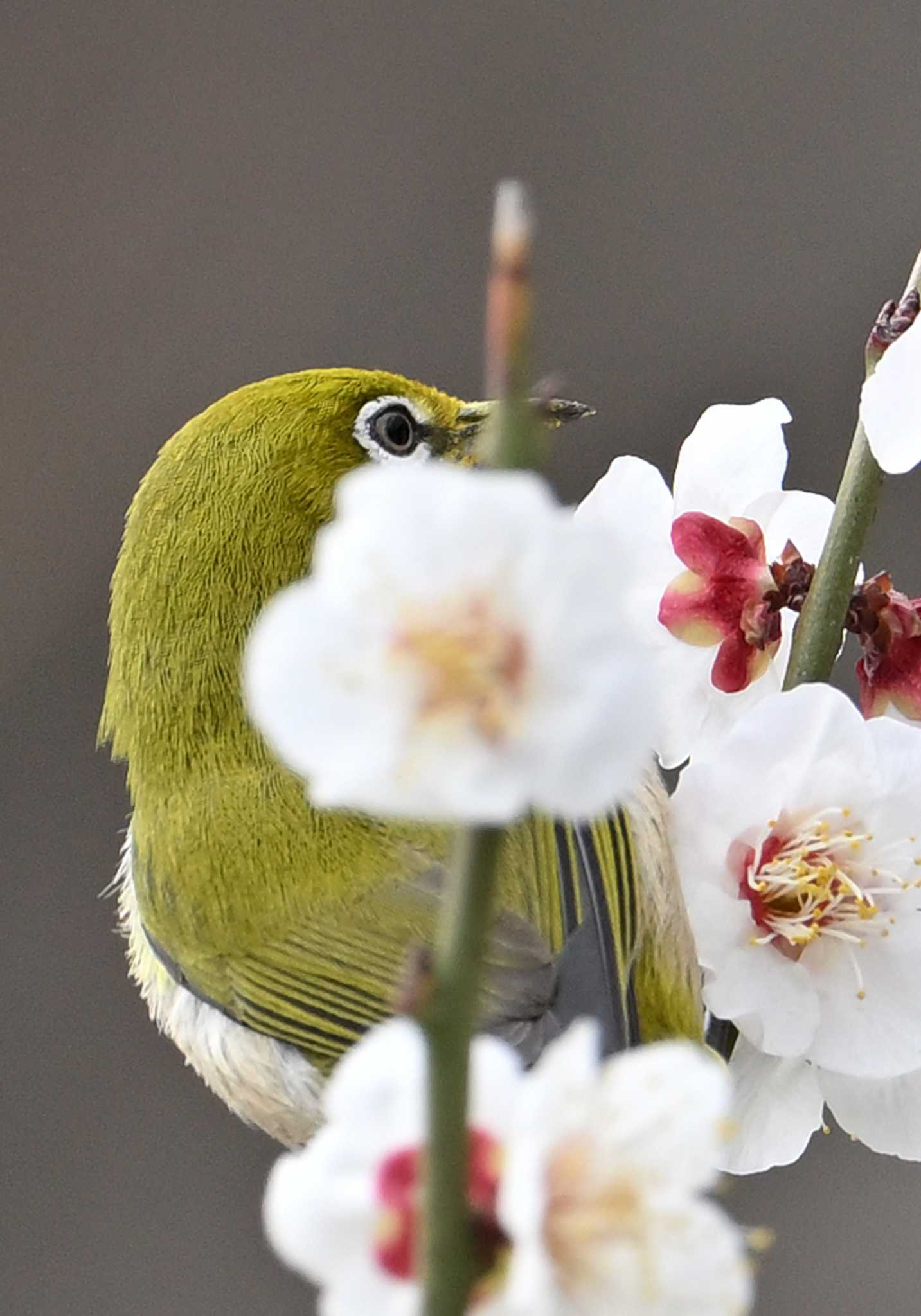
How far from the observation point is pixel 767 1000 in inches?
18.8

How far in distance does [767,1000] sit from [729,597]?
15 centimetres

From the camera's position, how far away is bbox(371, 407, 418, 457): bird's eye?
43.6 inches

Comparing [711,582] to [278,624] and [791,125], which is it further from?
[791,125]

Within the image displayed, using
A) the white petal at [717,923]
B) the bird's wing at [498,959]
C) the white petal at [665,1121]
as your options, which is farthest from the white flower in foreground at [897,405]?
the bird's wing at [498,959]

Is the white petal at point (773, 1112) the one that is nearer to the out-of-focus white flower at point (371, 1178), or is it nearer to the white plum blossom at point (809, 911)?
the white plum blossom at point (809, 911)

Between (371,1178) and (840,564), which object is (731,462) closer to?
(840,564)

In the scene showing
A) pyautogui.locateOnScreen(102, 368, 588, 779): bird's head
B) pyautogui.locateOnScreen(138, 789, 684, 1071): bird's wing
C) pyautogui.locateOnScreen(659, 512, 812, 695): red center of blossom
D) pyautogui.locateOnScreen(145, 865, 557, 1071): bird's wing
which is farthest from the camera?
pyautogui.locateOnScreen(102, 368, 588, 779): bird's head

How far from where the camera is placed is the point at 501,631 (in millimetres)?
205

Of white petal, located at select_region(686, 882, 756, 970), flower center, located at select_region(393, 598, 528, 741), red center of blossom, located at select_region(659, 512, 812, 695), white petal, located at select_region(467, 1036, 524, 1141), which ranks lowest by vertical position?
white petal, located at select_region(686, 882, 756, 970)

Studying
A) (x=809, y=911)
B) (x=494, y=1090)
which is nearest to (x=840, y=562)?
(x=809, y=911)

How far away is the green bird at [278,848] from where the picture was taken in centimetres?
84

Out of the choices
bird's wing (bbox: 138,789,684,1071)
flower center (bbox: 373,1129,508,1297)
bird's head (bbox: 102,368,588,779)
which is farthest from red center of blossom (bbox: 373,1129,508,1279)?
bird's head (bbox: 102,368,588,779)

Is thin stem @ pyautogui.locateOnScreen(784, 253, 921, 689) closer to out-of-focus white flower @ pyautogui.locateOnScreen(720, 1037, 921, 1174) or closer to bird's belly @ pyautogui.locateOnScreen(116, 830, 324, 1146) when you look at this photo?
out-of-focus white flower @ pyautogui.locateOnScreen(720, 1037, 921, 1174)

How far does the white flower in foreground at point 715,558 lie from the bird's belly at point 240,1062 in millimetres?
433
